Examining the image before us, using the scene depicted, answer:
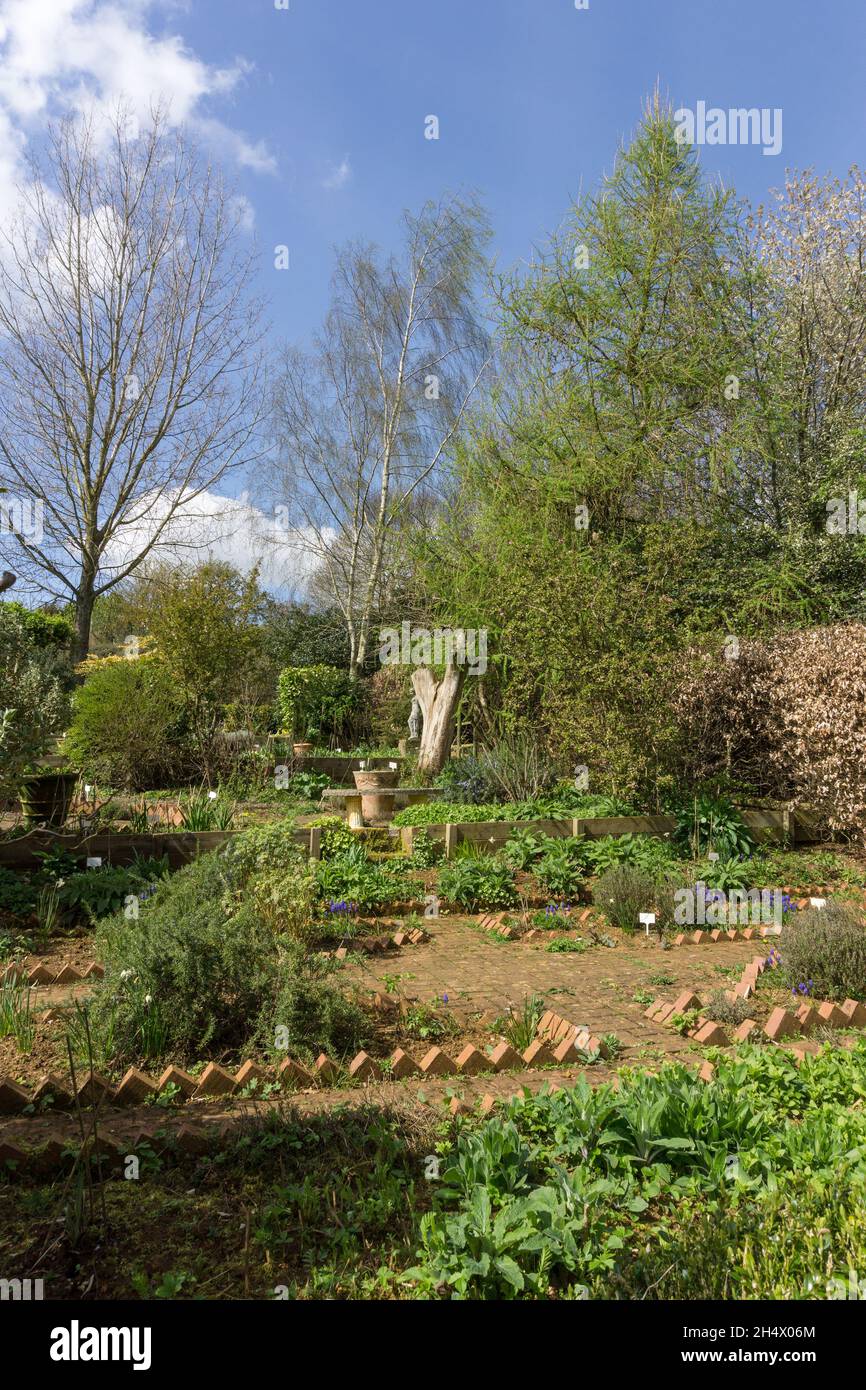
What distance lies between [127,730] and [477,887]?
624 centimetres

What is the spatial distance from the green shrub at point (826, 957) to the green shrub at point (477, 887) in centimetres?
242

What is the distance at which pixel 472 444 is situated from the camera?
44.4 feet

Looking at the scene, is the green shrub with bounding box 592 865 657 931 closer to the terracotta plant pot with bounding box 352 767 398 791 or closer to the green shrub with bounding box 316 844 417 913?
the green shrub with bounding box 316 844 417 913

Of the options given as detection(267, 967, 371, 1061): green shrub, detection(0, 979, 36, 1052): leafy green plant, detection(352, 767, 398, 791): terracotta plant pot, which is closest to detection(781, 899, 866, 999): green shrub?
detection(267, 967, 371, 1061): green shrub

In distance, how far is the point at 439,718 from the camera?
483 inches

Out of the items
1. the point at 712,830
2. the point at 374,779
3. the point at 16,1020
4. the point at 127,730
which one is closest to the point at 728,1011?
the point at 16,1020

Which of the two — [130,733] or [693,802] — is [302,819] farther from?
[693,802]

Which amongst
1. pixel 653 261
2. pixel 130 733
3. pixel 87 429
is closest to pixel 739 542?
pixel 653 261

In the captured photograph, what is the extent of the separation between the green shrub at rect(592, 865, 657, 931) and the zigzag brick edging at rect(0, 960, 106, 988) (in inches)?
148

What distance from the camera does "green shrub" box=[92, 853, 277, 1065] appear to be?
13.2 feet

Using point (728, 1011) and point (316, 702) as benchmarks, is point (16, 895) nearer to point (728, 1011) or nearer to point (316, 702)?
point (728, 1011)

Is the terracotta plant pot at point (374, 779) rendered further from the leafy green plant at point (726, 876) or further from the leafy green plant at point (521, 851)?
the leafy green plant at point (726, 876)
